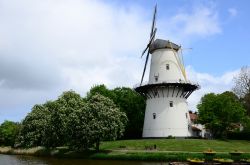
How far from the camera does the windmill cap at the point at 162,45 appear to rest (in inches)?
2857

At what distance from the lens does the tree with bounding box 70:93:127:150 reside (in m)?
53.4

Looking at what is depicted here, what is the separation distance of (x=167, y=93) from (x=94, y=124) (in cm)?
2203

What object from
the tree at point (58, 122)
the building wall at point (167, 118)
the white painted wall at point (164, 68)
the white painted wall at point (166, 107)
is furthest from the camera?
the white painted wall at point (164, 68)

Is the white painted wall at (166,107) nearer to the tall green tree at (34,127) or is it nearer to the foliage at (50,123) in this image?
the foliage at (50,123)

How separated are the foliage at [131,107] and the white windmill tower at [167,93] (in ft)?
27.7

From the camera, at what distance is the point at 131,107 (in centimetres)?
8181

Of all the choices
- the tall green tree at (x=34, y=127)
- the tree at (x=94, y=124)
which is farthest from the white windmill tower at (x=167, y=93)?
the tall green tree at (x=34, y=127)

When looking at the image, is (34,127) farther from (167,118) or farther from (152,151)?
(152,151)

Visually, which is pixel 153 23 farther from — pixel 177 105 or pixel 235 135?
pixel 235 135

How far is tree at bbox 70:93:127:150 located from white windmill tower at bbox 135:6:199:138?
15.6 metres

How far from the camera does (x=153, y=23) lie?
3123 inches

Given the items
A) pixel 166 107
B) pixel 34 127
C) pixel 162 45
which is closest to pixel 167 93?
pixel 166 107

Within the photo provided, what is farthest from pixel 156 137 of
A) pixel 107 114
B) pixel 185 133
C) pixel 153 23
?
pixel 153 23

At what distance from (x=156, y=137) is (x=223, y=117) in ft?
43.4
